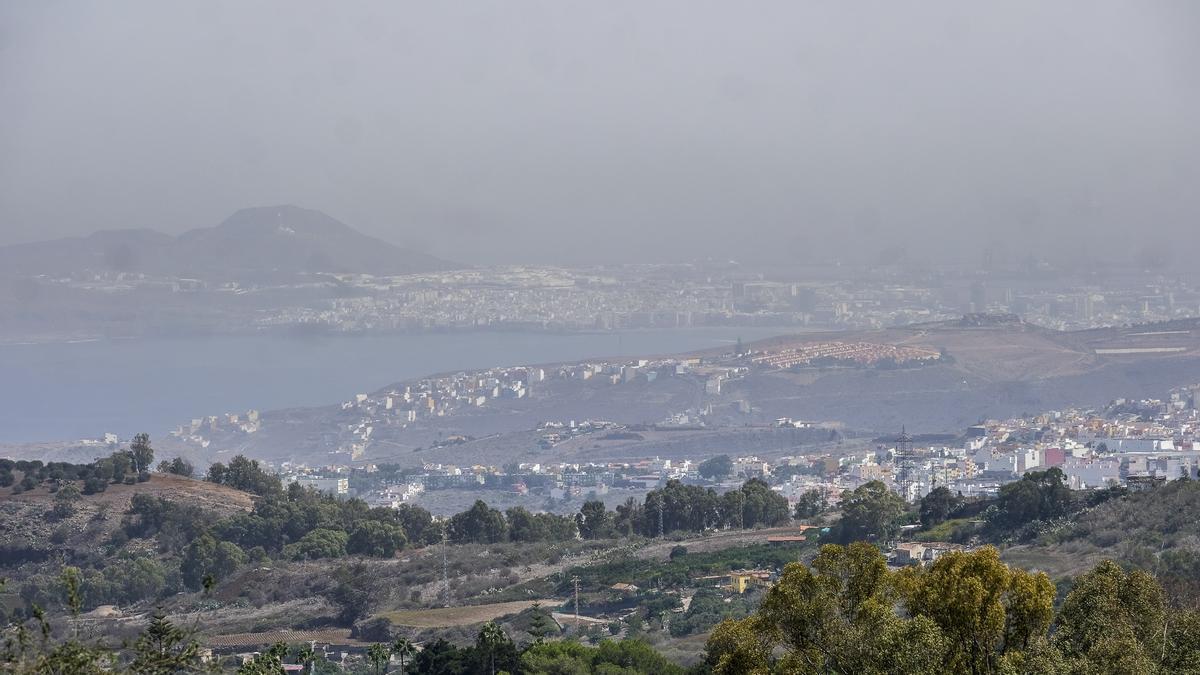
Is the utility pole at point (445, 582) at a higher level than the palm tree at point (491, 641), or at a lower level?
lower

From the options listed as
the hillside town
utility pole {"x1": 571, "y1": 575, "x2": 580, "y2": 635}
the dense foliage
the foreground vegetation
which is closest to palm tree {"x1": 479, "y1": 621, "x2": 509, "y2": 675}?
the foreground vegetation

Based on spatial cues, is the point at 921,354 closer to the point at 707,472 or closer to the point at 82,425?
the point at 707,472

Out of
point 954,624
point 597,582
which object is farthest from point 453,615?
point 954,624

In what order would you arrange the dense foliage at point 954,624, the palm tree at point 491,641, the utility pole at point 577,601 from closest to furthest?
the dense foliage at point 954,624
the palm tree at point 491,641
the utility pole at point 577,601

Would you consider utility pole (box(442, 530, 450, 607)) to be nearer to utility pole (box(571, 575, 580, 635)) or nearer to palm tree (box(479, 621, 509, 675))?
utility pole (box(571, 575, 580, 635))

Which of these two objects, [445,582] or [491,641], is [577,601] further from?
[491,641]

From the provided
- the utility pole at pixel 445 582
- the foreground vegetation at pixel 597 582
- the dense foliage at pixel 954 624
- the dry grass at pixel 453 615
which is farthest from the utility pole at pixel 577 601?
the dense foliage at pixel 954 624

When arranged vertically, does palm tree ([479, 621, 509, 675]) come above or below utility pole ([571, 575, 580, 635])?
above

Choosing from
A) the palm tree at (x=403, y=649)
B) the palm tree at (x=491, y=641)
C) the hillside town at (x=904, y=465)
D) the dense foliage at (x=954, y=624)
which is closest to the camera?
the dense foliage at (x=954, y=624)

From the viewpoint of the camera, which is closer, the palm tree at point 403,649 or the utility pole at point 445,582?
the palm tree at point 403,649

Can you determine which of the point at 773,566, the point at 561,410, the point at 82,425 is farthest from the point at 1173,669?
the point at 82,425

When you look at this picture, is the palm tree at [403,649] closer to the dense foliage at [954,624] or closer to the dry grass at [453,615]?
the dry grass at [453,615]

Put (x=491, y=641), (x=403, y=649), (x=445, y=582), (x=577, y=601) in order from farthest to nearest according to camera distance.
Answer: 1. (x=445, y=582)
2. (x=577, y=601)
3. (x=403, y=649)
4. (x=491, y=641)
